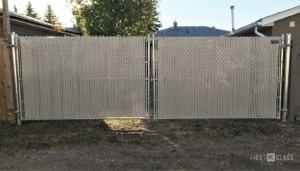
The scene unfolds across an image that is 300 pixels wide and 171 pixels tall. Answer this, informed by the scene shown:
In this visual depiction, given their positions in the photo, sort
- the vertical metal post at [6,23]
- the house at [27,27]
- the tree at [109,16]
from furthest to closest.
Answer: the tree at [109,16] < the house at [27,27] < the vertical metal post at [6,23]

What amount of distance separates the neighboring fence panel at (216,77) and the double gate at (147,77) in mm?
21

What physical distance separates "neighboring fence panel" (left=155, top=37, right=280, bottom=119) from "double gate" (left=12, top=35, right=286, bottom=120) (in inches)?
0.8

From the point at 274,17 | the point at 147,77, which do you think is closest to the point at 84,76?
the point at 147,77

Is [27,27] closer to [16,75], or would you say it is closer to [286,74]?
[16,75]

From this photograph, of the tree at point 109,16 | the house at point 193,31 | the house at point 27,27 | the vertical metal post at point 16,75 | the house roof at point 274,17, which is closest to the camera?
the vertical metal post at point 16,75

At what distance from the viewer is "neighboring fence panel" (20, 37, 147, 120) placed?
7.22m

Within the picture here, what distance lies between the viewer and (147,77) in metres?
7.25

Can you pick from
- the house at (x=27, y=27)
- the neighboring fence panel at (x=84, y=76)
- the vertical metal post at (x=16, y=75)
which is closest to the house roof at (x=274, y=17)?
the neighboring fence panel at (x=84, y=76)

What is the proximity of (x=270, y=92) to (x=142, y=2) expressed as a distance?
13451 mm

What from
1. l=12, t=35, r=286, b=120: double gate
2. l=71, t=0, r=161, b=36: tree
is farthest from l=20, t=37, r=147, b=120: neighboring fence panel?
l=71, t=0, r=161, b=36: tree

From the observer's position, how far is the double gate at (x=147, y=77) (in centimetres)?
723

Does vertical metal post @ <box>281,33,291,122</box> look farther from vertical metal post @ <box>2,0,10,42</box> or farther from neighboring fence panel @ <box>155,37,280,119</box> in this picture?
vertical metal post @ <box>2,0,10,42</box>

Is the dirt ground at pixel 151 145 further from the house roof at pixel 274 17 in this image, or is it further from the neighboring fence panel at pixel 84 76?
the house roof at pixel 274 17

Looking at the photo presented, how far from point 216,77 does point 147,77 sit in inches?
60.6
